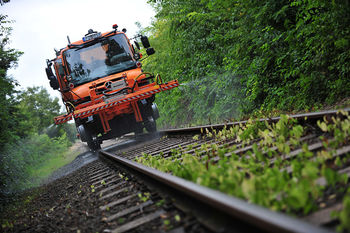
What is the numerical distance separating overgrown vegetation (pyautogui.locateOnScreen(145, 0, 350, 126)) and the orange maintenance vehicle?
1.86 metres

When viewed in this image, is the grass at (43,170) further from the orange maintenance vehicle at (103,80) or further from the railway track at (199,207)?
the railway track at (199,207)

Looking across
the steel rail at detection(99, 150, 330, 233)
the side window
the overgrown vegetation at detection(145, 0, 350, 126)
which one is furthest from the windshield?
the steel rail at detection(99, 150, 330, 233)

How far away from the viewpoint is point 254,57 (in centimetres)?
876

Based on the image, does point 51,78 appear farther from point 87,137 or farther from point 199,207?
point 199,207

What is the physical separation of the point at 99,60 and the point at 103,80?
3.09ft

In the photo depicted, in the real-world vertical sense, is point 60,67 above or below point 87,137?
above

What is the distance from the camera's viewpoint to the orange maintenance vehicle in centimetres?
981

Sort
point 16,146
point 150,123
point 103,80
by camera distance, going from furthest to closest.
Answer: point 16,146 → point 150,123 → point 103,80

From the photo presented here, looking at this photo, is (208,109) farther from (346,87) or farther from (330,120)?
(330,120)

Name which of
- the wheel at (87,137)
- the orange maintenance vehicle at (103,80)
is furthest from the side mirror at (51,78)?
the wheel at (87,137)

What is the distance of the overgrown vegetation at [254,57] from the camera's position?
5613 millimetres

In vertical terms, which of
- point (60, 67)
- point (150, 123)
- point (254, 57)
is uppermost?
point (60, 67)

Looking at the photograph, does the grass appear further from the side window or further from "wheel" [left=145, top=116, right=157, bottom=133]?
"wheel" [left=145, top=116, right=157, bottom=133]

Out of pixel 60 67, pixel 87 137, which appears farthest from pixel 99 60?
pixel 87 137
